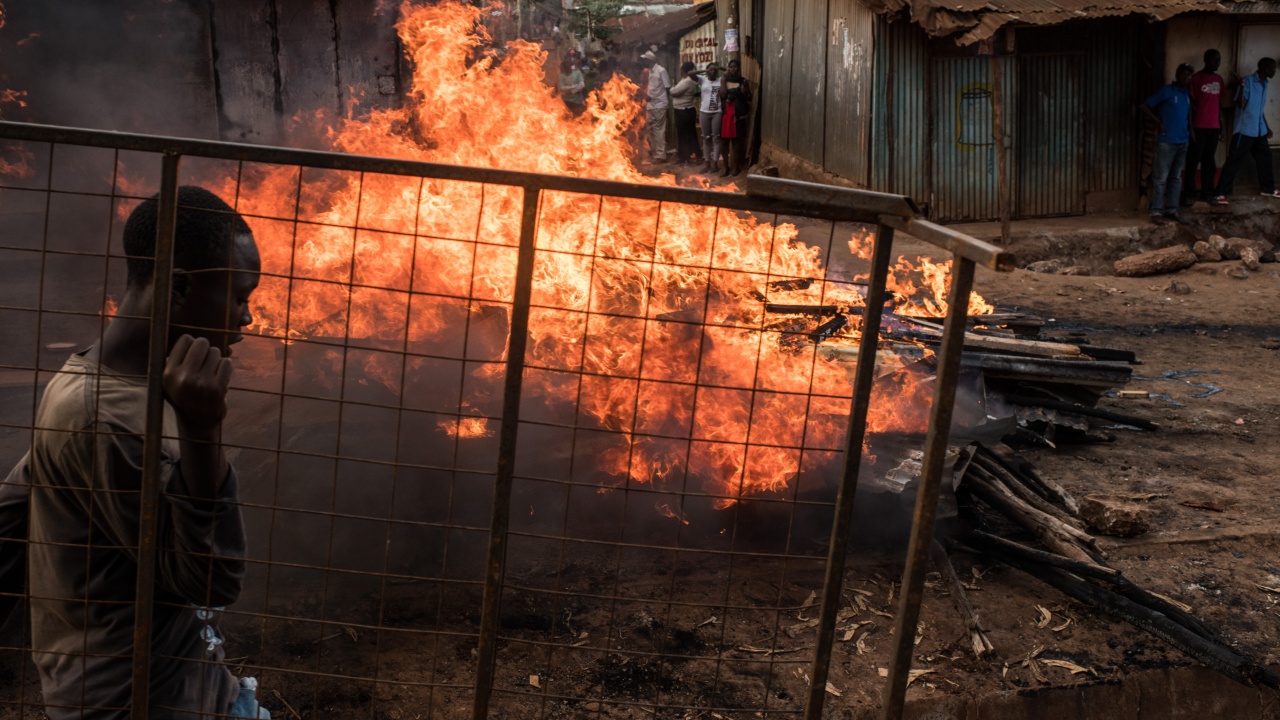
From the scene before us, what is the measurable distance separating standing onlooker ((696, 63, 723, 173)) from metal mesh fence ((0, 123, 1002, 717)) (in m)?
13.2

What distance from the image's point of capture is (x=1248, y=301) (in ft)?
41.2

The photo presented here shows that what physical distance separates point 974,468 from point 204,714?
4521mm

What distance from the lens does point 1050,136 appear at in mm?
16156

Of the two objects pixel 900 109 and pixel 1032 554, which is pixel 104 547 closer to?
pixel 1032 554

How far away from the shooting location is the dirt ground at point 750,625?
412cm

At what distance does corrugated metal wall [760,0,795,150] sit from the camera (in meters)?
19.7

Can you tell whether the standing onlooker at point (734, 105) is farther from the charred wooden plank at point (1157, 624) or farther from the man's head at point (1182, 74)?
the charred wooden plank at point (1157, 624)

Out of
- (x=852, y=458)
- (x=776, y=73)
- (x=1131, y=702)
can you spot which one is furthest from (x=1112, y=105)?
(x=852, y=458)

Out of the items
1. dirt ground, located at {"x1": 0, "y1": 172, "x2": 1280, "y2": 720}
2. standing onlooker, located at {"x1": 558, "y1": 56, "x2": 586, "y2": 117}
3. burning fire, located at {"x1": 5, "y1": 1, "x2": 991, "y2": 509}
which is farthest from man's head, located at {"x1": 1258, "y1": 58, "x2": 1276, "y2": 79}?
standing onlooker, located at {"x1": 558, "y1": 56, "x2": 586, "y2": 117}

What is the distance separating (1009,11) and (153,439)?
45.9 ft

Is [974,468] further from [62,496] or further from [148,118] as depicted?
[148,118]

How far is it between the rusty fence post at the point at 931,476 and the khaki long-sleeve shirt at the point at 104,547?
5.48 feet

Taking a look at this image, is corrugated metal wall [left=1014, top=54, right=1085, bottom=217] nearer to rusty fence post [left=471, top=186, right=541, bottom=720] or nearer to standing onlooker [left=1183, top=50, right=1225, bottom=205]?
standing onlooker [left=1183, top=50, right=1225, bottom=205]

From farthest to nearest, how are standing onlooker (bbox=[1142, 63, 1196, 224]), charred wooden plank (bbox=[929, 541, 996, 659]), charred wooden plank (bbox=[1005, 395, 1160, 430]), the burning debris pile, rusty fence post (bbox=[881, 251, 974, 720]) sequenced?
standing onlooker (bbox=[1142, 63, 1196, 224]) → charred wooden plank (bbox=[1005, 395, 1160, 430]) → the burning debris pile → charred wooden plank (bbox=[929, 541, 996, 659]) → rusty fence post (bbox=[881, 251, 974, 720])
